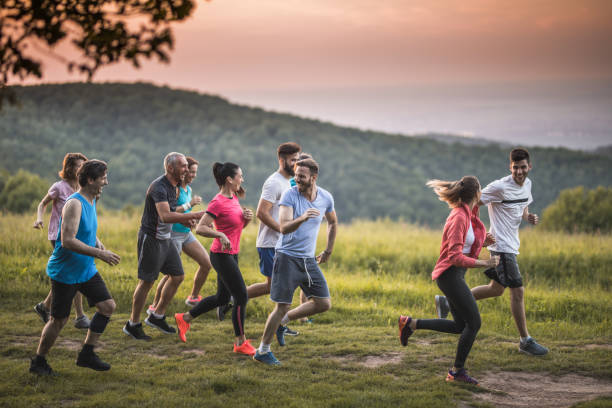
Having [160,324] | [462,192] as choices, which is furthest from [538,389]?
[160,324]

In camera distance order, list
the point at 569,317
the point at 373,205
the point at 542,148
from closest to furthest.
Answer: the point at 569,317 → the point at 373,205 → the point at 542,148

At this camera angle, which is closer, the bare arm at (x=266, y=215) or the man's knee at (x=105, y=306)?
the man's knee at (x=105, y=306)

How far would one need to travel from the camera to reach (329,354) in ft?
22.6

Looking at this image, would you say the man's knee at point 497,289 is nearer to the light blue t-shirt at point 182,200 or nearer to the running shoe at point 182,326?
the running shoe at point 182,326

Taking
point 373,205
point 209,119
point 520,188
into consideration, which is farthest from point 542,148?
point 520,188

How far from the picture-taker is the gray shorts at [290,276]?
5.93 meters

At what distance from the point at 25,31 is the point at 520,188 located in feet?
18.3

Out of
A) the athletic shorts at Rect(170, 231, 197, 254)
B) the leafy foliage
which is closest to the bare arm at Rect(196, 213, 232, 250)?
the athletic shorts at Rect(170, 231, 197, 254)

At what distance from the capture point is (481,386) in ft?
18.6

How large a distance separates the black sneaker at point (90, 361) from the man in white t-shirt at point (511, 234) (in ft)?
12.9

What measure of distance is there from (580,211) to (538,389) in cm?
3463

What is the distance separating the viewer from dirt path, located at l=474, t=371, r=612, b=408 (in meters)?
5.30

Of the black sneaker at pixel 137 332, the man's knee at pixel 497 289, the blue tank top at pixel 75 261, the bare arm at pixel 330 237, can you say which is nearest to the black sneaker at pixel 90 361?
the blue tank top at pixel 75 261

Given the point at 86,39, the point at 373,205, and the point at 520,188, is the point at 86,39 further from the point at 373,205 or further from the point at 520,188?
the point at 373,205
